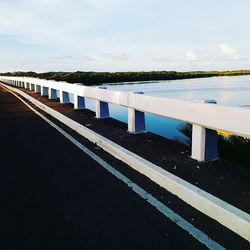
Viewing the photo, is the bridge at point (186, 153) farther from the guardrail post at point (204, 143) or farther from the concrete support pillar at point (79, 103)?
the concrete support pillar at point (79, 103)

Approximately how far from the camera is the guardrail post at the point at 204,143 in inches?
281

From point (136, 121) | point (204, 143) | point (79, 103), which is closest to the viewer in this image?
point (204, 143)

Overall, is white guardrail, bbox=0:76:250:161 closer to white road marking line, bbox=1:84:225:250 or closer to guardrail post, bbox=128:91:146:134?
guardrail post, bbox=128:91:146:134

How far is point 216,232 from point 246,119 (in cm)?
197

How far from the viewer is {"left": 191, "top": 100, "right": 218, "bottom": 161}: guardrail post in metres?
7.14

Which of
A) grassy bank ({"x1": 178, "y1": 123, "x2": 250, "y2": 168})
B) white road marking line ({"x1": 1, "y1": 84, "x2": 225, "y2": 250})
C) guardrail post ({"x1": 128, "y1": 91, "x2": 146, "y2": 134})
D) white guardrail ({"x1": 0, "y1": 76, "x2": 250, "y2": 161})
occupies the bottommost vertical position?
grassy bank ({"x1": 178, "y1": 123, "x2": 250, "y2": 168})

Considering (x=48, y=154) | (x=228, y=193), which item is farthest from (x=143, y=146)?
(x=228, y=193)

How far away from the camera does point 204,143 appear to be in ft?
23.4

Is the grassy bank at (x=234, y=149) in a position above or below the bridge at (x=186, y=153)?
below

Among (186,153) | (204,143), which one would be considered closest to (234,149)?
(186,153)

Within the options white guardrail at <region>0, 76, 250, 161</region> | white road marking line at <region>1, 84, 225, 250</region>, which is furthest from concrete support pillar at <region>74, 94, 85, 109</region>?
white road marking line at <region>1, 84, 225, 250</region>

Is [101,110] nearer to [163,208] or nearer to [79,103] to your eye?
[79,103]

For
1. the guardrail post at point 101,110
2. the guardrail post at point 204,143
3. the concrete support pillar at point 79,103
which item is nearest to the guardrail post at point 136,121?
the guardrail post at point 204,143

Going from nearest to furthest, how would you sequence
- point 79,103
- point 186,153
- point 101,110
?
point 186,153 < point 101,110 < point 79,103
